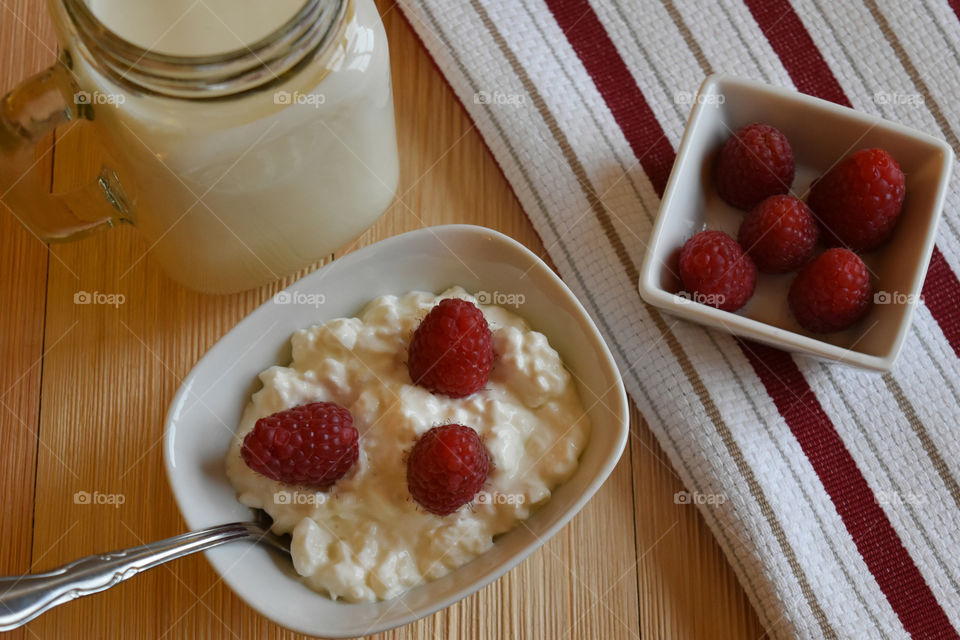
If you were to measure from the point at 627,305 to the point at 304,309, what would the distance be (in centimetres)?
33

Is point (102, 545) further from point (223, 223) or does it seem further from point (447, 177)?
point (447, 177)

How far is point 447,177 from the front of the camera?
3.29 feet

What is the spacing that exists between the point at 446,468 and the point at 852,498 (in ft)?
1.43

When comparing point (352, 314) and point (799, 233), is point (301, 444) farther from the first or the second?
point (799, 233)

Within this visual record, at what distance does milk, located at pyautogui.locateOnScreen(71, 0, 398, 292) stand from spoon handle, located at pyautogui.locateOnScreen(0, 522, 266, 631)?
25 cm

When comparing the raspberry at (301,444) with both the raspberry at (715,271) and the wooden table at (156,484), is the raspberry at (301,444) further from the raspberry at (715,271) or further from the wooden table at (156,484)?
the raspberry at (715,271)

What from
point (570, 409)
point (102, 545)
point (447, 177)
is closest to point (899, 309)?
point (570, 409)

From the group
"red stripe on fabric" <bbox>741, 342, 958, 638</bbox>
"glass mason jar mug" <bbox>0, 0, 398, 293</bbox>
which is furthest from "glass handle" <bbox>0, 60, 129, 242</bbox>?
"red stripe on fabric" <bbox>741, 342, 958, 638</bbox>

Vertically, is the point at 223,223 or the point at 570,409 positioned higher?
the point at 223,223

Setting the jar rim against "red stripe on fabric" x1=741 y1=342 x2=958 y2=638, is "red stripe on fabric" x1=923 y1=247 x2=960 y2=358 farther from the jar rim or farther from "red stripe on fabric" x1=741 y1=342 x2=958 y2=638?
the jar rim

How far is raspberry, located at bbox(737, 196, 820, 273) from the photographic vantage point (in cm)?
89

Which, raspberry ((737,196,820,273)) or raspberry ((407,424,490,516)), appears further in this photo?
raspberry ((737,196,820,273))

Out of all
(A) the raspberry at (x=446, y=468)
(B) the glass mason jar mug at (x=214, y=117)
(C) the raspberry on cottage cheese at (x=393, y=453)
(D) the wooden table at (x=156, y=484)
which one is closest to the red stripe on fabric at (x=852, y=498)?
(D) the wooden table at (x=156, y=484)

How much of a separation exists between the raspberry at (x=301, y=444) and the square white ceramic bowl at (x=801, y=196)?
315 mm
